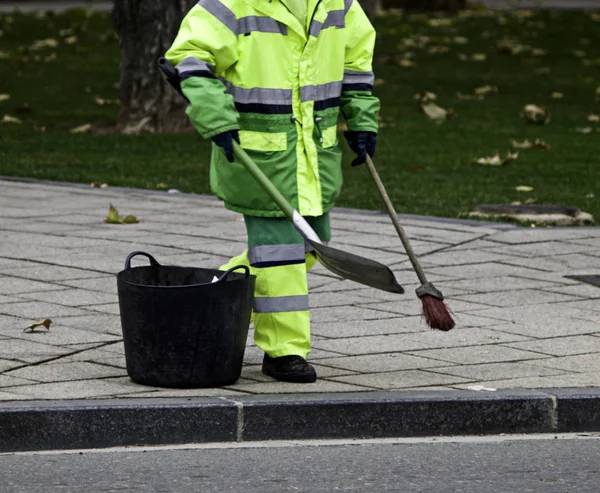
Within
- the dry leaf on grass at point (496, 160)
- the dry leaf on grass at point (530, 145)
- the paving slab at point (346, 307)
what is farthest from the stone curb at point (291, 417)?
the dry leaf on grass at point (530, 145)

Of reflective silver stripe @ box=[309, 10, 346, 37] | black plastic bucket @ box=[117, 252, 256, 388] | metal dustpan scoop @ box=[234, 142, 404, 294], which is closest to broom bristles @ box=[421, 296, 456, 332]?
metal dustpan scoop @ box=[234, 142, 404, 294]

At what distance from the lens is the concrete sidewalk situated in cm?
556

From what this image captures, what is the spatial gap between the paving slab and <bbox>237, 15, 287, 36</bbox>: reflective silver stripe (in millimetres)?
1314

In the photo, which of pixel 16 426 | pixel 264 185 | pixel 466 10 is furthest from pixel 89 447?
pixel 466 10

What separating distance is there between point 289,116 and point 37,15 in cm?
1789

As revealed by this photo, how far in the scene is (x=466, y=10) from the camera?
26.5 meters

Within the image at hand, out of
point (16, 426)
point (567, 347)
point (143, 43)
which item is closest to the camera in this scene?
point (16, 426)

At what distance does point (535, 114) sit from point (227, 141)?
983 centimetres

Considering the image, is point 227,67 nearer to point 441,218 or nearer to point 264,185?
point 264,185

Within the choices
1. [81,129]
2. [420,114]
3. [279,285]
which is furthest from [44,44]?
[279,285]

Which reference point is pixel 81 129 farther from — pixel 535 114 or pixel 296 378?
pixel 296 378

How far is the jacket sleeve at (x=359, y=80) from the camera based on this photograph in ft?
19.0

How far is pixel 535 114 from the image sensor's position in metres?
14.7

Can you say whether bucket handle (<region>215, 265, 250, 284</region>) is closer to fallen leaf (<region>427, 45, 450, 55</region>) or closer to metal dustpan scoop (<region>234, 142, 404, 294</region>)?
metal dustpan scoop (<region>234, 142, 404, 294</region>)
